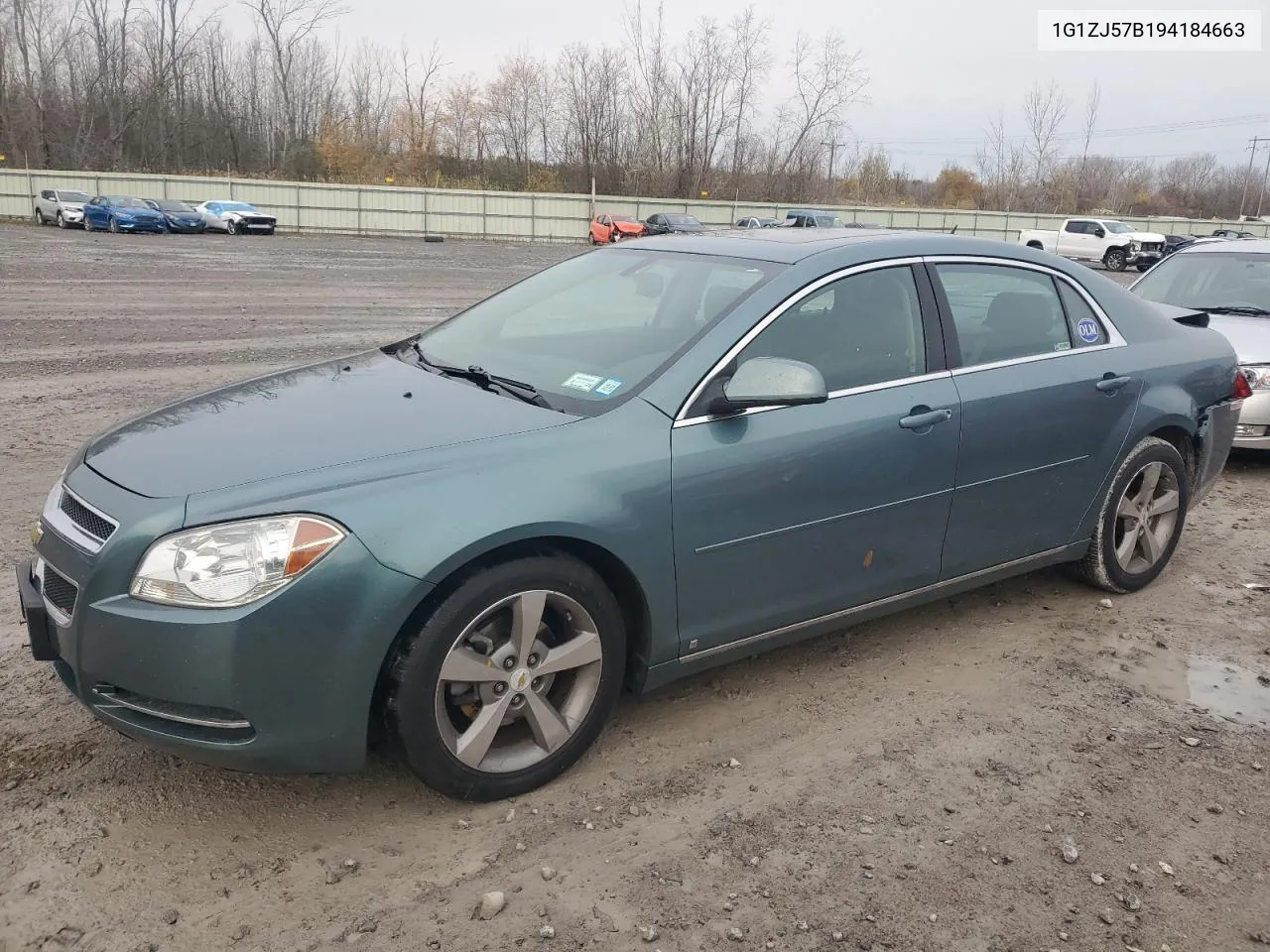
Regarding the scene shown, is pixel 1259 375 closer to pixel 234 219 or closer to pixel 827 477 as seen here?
pixel 827 477

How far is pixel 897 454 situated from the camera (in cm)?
363

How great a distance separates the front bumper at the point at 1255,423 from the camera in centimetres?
700

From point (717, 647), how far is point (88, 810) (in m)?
1.94

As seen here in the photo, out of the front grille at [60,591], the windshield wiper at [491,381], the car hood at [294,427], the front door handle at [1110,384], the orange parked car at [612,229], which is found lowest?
the front grille at [60,591]

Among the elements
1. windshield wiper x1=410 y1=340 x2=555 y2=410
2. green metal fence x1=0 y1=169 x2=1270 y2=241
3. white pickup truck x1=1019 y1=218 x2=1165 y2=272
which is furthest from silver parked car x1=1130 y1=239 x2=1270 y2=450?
green metal fence x1=0 y1=169 x2=1270 y2=241

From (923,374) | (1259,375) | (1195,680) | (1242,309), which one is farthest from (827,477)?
(1242,309)

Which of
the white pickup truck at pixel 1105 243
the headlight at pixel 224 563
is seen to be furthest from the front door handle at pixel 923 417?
the white pickup truck at pixel 1105 243

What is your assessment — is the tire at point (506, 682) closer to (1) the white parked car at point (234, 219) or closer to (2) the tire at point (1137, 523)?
(2) the tire at point (1137, 523)

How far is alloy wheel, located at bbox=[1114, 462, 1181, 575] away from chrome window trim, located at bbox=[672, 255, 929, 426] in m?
1.54

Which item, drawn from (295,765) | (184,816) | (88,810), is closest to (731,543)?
(295,765)

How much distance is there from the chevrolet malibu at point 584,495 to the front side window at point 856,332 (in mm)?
12

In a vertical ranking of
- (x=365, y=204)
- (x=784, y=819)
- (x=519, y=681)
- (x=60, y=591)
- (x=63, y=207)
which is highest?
(x=365, y=204)

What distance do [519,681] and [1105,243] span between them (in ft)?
120

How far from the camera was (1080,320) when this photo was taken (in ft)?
14.6
